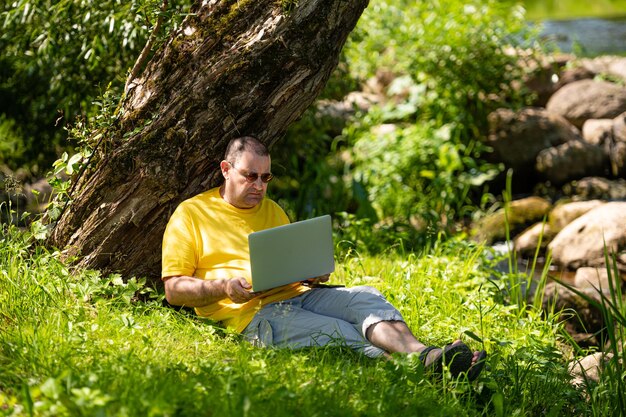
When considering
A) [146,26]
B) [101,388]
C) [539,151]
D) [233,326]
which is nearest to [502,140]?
[539,151]

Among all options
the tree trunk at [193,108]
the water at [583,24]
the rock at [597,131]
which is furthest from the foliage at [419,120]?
the water at [583,24]

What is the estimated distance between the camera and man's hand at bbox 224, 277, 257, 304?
417 centimetres

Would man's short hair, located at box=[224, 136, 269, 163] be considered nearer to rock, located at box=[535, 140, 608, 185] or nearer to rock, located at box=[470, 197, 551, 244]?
rock, located at box=[470, 197, 551, 244]

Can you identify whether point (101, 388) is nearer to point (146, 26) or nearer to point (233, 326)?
point (233, 326)

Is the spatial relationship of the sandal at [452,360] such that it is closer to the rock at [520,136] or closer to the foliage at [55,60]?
the foliage at [55,60]

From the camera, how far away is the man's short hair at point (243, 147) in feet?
15.0

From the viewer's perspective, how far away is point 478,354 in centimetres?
406

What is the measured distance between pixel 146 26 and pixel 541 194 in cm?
583

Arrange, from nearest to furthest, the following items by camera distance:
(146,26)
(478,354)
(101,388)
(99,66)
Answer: (101,388)
(478,354)
(146,26)
(99,66)

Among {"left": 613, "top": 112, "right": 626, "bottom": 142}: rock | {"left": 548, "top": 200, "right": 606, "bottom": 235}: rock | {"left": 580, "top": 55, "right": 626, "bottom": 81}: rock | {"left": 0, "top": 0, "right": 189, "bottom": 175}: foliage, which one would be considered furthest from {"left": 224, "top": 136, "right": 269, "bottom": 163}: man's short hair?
{"left": 580, "top": 55, "right": 626, "bottom": 81}: rock

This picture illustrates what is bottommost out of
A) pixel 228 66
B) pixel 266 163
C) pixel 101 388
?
pixel 101 388

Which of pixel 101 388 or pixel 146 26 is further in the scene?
pixel 146 26

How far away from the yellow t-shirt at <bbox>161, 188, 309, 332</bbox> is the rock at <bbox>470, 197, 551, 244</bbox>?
14.0 ft

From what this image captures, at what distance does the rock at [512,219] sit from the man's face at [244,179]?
4259 millimetres
